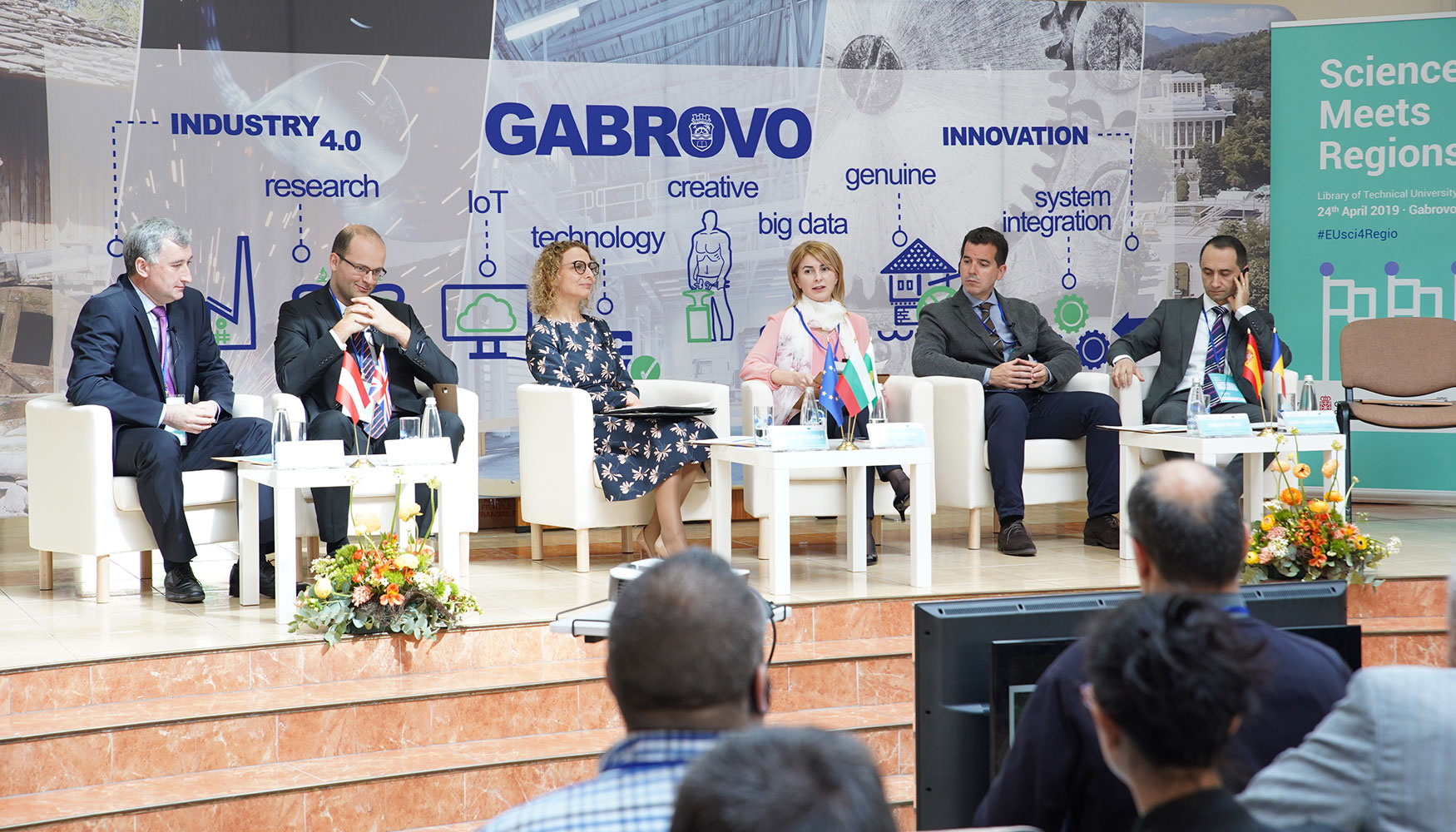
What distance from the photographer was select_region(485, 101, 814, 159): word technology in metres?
6.66

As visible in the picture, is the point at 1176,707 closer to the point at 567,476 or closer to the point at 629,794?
the point at 629,794

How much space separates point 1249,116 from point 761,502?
12.6 feet

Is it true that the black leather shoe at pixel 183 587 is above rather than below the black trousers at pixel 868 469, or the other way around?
below

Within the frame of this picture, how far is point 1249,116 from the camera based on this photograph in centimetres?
738

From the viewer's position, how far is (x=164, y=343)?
4.76 metres

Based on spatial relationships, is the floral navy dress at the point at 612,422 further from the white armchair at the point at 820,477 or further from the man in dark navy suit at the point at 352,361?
the man in dark navy suit at the point at 352,361

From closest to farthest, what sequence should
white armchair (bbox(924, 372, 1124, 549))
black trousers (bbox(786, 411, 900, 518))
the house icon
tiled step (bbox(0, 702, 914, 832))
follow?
1. tiled step (bbox(0, 702, 914, 832))
2. black trousers (bbox(786, 411, 900, 518))
3. white armchair (bbox(924, 372, 1124, 549))
4. the house icon

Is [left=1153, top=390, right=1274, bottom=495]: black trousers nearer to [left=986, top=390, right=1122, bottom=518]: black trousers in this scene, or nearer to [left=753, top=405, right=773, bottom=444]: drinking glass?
[left=986, top=390, right=1122, bottom=518]: black trousers

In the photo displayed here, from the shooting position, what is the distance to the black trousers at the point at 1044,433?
548 centimetres

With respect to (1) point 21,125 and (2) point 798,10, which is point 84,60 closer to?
(1) point 21,125

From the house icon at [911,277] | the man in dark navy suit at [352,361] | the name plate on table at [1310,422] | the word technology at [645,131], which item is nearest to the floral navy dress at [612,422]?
the man in dark navy suit at [352,361]

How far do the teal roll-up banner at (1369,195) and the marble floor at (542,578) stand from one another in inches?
31.5

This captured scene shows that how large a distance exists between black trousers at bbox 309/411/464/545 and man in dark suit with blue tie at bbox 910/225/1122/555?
2034mm

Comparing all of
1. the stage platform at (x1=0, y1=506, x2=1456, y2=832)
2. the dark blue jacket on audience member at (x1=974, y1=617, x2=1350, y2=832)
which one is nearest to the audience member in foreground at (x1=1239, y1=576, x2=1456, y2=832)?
the dark blue jacket on audience member at (x1=974, y1=617, x2=1350, y2=832)
